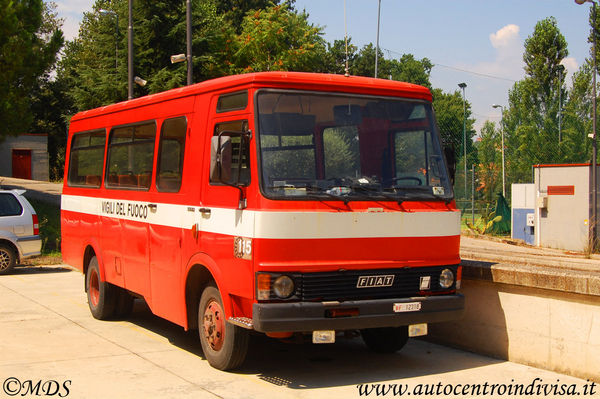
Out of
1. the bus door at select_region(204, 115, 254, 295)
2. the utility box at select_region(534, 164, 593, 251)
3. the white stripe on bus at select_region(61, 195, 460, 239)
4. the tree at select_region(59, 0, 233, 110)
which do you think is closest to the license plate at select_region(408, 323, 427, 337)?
the white stripe on bus at select_region(61, 195, 460, 239)

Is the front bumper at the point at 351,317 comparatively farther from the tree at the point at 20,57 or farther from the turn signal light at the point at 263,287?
the tree at the point at 20,57

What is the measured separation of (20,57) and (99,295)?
15.1 metres

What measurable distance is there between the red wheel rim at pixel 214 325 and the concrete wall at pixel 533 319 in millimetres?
3022

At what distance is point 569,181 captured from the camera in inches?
1302

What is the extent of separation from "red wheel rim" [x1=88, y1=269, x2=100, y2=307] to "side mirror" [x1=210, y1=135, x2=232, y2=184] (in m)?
4.82

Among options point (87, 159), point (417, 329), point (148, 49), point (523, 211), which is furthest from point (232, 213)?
point (148, 49)

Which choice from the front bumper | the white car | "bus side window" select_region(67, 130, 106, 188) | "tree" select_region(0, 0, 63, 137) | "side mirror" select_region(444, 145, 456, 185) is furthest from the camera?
"tree" select_region(0, 0, 63, 137)

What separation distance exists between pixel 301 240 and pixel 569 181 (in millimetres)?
28032

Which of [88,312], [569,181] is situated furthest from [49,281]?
[569,181]

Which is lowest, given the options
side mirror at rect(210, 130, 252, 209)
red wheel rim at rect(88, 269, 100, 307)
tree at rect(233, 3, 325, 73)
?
red wheel rim at rect(88, 269, 100, 307)

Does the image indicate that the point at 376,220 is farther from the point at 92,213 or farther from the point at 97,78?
the point at 97,78

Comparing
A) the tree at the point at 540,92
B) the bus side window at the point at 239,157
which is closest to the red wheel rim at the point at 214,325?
the bus side window at the point at 239,157

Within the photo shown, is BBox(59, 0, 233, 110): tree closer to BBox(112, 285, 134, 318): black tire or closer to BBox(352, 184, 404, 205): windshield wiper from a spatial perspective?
BBox(112, 285, 134, 318): black tire

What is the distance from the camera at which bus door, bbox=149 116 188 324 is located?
8977 millimetres
